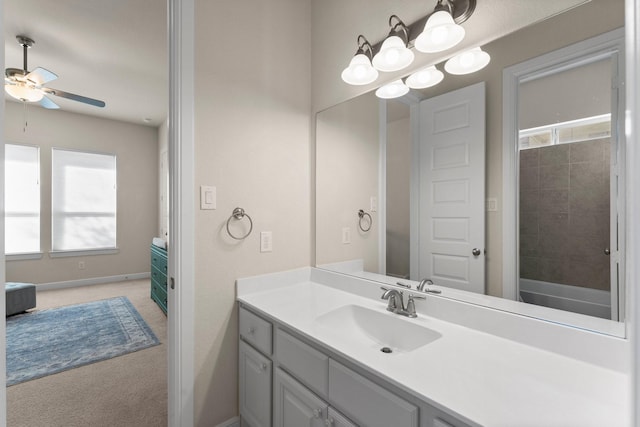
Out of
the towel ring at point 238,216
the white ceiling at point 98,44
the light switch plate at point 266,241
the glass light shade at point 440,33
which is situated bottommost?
the light switch plate at point 266,241

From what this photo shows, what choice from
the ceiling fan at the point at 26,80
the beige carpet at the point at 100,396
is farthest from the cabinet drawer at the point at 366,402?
the ceiling fan at the point at 26,80

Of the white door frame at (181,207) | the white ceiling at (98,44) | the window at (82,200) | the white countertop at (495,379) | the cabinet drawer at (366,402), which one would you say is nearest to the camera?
the white countertop at (495,379)

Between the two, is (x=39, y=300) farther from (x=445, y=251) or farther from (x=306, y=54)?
(x=445, y=251)

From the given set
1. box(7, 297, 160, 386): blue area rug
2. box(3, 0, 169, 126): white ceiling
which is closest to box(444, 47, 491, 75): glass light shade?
box(3, 0, 169, 126): white ceiling

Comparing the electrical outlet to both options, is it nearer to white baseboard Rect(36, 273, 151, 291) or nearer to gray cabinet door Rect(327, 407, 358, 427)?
gray cabinet door Rect(327, 407, 358, 427)

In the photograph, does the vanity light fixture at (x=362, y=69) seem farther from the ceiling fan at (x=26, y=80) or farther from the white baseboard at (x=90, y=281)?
the white baseboard at (x=90, y=281)

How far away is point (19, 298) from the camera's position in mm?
3434

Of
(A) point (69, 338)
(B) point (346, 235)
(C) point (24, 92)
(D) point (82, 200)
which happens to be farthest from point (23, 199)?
(B) point (346, 235)

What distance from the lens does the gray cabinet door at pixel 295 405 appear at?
1.11 m

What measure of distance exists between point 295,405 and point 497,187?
1.20 metres

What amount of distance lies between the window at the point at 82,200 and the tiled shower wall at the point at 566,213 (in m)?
5.97

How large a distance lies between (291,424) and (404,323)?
24.9 inches

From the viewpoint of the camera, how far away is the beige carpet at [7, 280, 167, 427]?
1.82 metres

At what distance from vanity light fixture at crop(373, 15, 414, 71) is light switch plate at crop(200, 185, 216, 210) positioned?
107 centimetres
